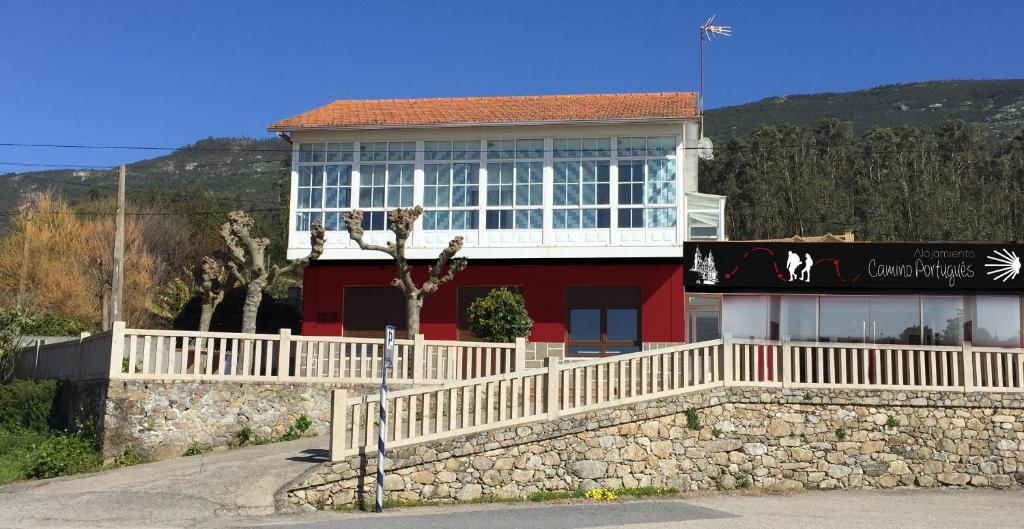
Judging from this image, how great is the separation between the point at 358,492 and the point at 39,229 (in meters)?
31.1

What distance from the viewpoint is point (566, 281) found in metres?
24.2

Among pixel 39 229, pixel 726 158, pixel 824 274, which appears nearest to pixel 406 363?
pixel 824 274

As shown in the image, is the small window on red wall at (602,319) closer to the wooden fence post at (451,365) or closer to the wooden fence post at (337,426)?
the wooden fence post at (451,365)

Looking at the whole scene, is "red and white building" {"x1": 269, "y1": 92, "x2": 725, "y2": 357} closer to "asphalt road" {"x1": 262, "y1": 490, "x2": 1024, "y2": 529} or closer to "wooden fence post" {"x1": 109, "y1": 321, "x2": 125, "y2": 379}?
"wooden fence post" {"x1": 109, "y1": 321, "x2": 125, "y2": 379}

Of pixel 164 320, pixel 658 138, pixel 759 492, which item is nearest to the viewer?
pixel 759 492

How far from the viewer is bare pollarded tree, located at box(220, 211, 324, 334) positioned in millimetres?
20500

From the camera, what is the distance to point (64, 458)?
1602cm

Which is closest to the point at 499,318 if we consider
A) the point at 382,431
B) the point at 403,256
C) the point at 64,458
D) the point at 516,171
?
the point at 403,256

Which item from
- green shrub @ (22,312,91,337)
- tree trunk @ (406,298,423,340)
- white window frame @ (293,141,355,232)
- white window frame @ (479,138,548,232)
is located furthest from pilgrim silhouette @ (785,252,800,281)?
green shrub @ (22,312,91,337)

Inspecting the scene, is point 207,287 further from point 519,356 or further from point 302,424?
point 519,356

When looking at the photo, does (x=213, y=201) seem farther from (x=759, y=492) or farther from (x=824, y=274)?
(x=759, y=492)

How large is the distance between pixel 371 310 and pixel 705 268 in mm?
8940

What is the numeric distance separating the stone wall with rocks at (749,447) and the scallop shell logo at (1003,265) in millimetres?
4915

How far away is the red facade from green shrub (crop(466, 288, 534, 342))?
210cm
